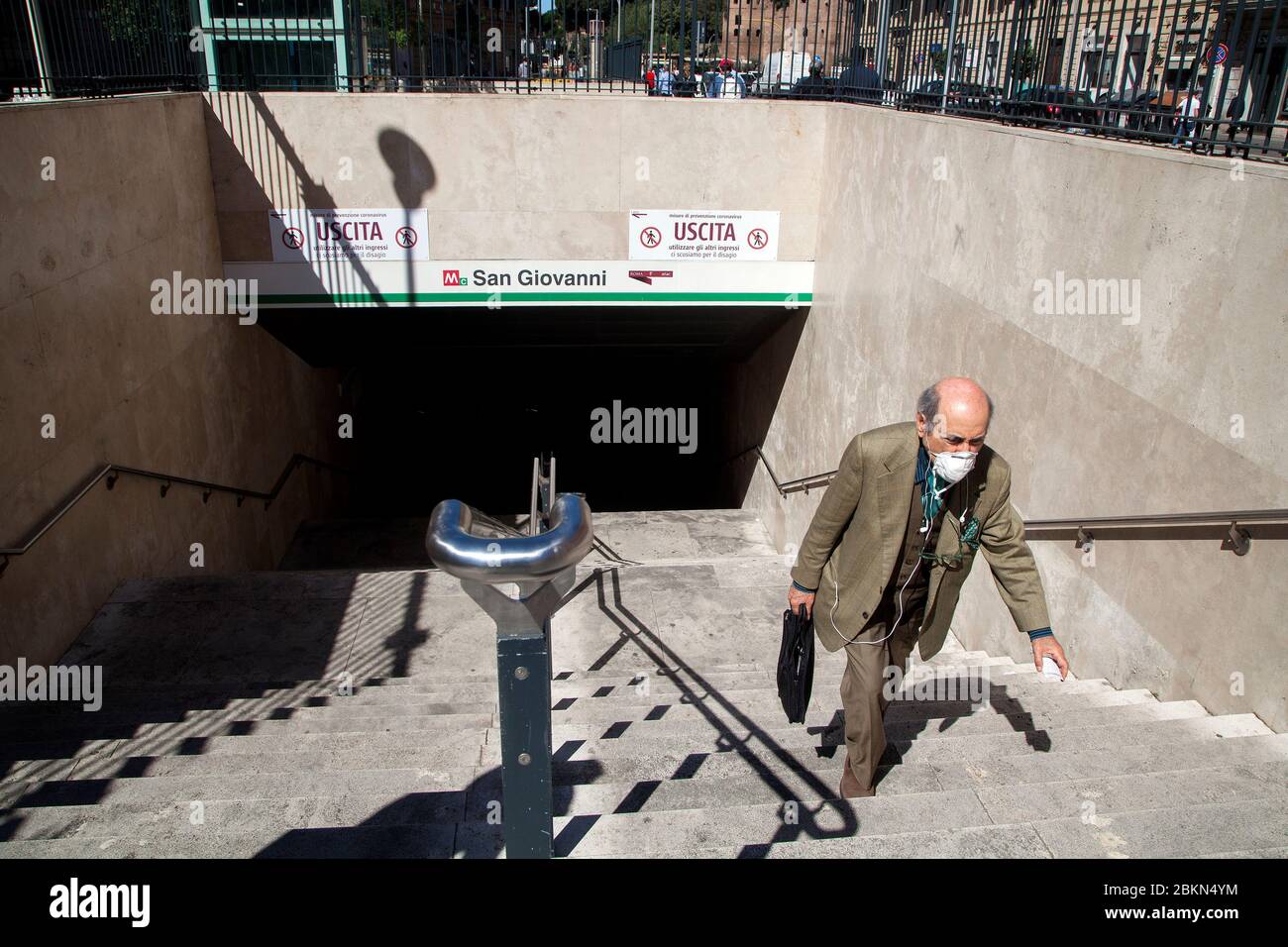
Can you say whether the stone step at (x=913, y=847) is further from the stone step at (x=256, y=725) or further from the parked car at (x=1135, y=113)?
the parked car at (x=1135, y=113)

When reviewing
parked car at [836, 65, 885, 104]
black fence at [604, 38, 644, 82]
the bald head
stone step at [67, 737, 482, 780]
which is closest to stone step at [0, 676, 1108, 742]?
stone step at [67, 737, 482, 780]

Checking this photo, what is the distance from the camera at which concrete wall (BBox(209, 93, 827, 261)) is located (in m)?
8.54

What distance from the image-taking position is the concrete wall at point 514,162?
854 cm

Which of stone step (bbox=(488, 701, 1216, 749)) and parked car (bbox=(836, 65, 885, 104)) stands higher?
parked car (bbox=(836, 65, 885, 104))

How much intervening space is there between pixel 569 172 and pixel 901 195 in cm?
347

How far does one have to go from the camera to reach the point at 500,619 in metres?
1.82

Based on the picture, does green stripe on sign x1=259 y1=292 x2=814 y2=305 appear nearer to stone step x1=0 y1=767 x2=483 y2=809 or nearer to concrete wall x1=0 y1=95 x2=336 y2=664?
concrete wall x1=0 y1=95 x2=336 y2=664

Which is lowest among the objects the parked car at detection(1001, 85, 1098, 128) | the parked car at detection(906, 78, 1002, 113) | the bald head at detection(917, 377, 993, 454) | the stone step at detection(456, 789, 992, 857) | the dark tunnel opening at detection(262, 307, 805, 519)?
the dark tunnel opening at detection(262, 307, 805, 519)

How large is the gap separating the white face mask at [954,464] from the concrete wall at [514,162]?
21.9 ft

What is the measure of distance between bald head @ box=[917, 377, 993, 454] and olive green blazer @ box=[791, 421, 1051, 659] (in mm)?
139

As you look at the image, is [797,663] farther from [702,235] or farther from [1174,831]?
[702,235]

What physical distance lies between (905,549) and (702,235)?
21.6 ft
